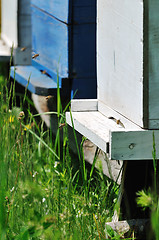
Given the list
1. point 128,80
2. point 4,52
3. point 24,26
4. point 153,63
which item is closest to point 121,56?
point 128,80

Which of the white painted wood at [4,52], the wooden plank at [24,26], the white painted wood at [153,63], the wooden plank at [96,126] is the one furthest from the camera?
the wooden plank at [24,26]

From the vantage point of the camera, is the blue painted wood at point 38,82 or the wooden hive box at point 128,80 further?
the blue painted wood at point 38,82

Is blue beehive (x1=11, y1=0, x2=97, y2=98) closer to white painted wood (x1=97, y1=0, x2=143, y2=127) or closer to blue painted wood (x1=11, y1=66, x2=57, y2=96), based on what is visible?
blue painted wood (x1=11, y1=66, x2=57, y2=96)

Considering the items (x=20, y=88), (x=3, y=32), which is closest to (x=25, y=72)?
(x=20, y=88)

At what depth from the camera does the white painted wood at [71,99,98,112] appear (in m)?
2.62

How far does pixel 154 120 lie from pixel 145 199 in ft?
2.63

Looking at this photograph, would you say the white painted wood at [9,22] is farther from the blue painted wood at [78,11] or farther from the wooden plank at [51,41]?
the blue painted wood at [78,11]

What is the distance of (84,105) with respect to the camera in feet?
8.61

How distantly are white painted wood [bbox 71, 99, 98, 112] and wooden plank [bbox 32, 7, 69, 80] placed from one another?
41 centimetres

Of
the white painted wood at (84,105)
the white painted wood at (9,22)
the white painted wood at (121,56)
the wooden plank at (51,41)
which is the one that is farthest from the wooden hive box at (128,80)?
the white painted wood at (9,22)

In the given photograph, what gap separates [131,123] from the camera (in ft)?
7.00

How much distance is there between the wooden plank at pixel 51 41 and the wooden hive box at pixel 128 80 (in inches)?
27.0

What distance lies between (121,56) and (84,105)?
505 mm

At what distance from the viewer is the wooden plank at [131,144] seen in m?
1.97
